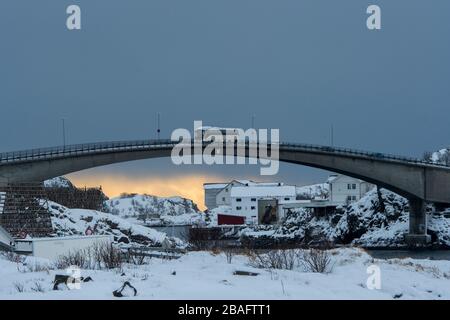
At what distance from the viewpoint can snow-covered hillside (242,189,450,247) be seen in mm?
84562

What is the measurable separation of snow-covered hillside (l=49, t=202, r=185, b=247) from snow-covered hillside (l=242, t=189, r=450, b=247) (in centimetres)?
2871

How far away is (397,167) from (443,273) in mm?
57159

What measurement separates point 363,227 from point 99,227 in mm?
43827

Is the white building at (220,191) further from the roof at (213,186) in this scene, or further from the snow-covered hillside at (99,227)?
the snow-covered hillside at (99,227)

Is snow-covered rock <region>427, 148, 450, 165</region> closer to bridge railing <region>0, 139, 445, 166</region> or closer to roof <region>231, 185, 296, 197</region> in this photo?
roof <region>231, 185, 296, 197</region>

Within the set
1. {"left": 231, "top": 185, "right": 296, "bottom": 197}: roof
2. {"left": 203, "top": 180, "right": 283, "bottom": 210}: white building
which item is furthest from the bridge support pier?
{"left": 203, "top": 180, "right": 283, "bottom": 210}: white building

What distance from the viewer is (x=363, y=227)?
90.3m

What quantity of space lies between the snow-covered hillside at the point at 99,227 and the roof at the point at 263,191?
63938 mm

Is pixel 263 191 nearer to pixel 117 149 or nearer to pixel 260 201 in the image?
pixel 260 201

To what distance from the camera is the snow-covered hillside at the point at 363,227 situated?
84.6 m

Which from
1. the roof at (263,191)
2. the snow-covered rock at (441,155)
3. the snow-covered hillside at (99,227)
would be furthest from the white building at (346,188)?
the snow-covered hillside at (99,227)
